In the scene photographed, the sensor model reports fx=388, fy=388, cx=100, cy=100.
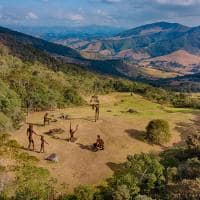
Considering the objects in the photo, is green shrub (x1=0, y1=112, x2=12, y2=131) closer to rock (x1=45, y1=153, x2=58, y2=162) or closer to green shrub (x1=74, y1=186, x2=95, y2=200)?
rock (x1=45, y1=153, x2=58, y2=162)

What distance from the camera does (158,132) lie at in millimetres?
50531

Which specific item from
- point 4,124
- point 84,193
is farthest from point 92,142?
point 84,193

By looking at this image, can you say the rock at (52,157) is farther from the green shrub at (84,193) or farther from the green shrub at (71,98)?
the green shrub at (71,98)

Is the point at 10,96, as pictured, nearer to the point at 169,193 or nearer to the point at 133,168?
the point at 133,168

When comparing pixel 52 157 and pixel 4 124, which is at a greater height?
pixel 4 124

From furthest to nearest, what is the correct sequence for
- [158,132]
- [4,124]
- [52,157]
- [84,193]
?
[4,124]
[158,132]
[52,157]
[84,193]

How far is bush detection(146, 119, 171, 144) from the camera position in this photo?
50.6 metres

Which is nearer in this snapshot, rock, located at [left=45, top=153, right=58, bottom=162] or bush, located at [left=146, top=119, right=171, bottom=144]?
rock, located at [left=45, top=153, right=58, bottom=162]

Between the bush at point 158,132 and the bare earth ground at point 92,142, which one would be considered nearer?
the bare earth ground at point 92,142

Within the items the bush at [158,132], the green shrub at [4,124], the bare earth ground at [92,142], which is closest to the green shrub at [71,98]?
the bare earth ground at [92,142]

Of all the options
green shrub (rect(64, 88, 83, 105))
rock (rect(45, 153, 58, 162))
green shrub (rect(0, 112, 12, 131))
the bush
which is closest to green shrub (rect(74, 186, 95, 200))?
rock (rect(45, 153, 58, 162))

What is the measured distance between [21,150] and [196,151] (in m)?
19.7

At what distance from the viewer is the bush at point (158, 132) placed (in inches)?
1992

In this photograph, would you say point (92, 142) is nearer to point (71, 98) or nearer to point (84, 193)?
point (84, 193)
